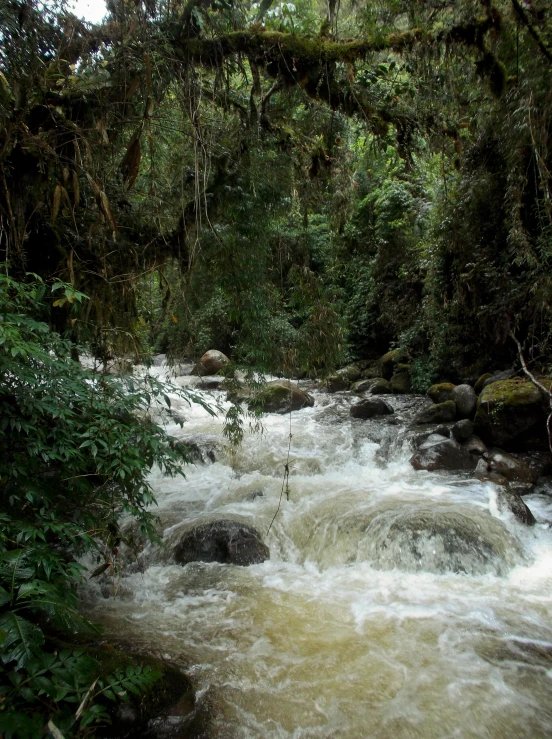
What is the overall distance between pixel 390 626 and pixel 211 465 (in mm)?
4031

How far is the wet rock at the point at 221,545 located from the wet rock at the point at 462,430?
3.83m

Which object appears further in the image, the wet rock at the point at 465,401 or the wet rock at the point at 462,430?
the wet rock at the point at 465,401

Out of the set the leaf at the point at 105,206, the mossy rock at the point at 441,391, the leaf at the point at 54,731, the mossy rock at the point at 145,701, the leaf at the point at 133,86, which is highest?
the leaf at the point at 133,86

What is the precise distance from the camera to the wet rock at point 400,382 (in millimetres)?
10180

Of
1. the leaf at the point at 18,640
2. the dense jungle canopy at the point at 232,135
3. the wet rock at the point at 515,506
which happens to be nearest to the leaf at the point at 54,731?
the leaf at the point at 18,640

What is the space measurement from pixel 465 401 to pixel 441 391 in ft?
3.09

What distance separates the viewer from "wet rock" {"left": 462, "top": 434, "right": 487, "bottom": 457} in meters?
6.64

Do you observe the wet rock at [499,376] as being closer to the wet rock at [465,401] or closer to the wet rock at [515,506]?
the wet rock at [465,401]

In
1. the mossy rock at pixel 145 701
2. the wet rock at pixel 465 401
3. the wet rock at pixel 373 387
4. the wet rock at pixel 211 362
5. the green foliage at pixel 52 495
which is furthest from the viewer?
the wet rock at pixel 211 362

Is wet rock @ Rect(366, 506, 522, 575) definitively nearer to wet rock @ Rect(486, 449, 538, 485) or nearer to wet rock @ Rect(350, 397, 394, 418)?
wet rock @ Rect(486, 449, 538, 485)

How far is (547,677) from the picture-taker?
2.92 m

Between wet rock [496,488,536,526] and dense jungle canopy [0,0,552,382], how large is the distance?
254cm

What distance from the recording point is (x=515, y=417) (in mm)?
6543

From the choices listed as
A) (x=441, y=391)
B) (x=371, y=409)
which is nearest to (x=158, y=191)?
(x=371, y=409)
